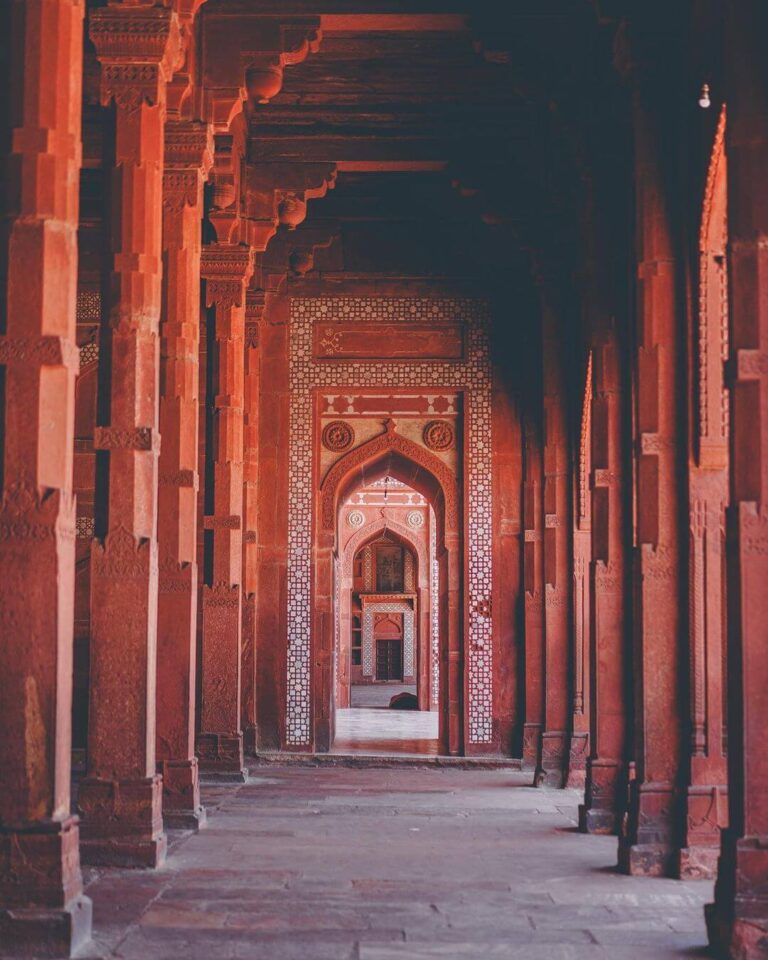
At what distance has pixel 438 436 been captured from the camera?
1650cm

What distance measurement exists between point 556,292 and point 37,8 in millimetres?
8980

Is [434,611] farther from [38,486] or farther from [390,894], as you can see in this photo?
[38,486]

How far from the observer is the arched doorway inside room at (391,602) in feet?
53.4

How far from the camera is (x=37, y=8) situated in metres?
6.12

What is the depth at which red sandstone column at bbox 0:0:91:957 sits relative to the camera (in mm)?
5582

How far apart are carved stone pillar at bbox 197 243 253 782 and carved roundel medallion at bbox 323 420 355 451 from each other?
310 cm

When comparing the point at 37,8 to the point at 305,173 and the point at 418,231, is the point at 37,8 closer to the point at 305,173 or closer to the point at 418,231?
the point at 305,173

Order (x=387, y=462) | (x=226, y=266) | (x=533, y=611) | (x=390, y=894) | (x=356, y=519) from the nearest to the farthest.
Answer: (x=390, y=894) → (x=226, y=266) → (x=533, y=611) → (x=387, y=462) → (x=356, y=519)

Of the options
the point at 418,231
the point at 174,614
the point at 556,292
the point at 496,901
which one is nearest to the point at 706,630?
the point at 496,901

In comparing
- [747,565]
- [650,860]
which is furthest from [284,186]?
[747,565]

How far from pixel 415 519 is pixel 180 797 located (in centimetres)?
1951

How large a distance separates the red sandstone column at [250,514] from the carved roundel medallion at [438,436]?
6.84 feet

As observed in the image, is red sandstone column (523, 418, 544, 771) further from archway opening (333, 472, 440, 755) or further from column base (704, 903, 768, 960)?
column base (704, 903, 768, 960)

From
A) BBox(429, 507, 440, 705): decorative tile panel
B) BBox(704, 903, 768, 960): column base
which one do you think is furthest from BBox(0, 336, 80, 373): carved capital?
BBox(429, 507, 440, 705): decorative tile panel
